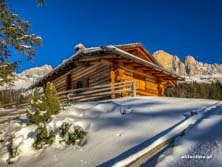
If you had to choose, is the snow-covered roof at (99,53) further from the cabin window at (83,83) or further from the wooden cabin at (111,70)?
the cabin window at (83,83)

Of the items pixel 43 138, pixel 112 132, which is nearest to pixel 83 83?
pixel 43 138

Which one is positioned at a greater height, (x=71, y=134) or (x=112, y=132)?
(x=112, y=132)

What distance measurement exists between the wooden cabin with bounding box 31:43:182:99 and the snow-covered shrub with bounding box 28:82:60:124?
5.67 metres

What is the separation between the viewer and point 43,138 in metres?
8.12

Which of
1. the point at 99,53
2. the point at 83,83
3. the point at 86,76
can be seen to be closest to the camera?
the point at 99,53

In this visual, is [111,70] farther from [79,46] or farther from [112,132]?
[112,132]

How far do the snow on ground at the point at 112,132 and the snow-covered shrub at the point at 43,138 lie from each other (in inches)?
10.4

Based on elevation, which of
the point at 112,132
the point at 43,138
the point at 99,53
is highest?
the point at 99,53

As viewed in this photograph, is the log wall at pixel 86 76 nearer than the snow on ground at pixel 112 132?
No

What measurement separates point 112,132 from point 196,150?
3.04 metres

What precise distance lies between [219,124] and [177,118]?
1.70 metres

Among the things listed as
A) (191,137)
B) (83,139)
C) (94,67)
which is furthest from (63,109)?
(94,67)

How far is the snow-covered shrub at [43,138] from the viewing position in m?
8.02

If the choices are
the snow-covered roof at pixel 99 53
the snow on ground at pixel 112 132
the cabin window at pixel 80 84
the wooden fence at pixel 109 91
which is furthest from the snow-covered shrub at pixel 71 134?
the cabin window at pixel 80 84
